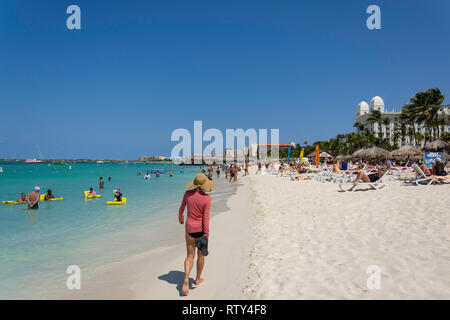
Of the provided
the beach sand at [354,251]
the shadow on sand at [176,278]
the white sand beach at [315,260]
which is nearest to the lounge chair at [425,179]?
the beach sand at [354,251]

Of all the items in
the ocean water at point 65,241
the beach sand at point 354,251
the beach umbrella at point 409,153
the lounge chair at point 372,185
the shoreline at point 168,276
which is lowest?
the ocean water at point 65,241

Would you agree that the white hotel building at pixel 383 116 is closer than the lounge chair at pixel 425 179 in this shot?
No

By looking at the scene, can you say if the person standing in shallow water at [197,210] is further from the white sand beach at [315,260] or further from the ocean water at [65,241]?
the ocean water at [65,241]

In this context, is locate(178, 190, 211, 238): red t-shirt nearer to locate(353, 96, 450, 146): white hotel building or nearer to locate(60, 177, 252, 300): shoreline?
locate(60, 177, 252, 300): shoreline

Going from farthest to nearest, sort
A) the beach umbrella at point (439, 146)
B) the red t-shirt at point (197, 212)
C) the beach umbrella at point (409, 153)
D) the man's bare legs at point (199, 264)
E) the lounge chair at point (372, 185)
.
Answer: the beach umbrella at point (409, 153)
the beach umbrella at point (439, 146)
the lounge chair at point (372, 185)
the man's bare legs at point (199, 264)
the red t-shirt at point (197, 212)

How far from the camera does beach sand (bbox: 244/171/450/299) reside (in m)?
3.29

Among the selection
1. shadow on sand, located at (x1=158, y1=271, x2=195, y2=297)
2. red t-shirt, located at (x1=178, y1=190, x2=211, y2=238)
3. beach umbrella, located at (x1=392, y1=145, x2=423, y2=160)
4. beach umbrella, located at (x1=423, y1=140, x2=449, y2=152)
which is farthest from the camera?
beach umbrella, located at (x1=392, y1=145, x2=423, y2=160)

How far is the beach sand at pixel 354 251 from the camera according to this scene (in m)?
3.29

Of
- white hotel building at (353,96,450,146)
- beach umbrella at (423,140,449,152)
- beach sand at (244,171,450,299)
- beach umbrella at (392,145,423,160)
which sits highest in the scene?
white hotel building at (353,96,450,146)

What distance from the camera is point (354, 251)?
4.50 metres

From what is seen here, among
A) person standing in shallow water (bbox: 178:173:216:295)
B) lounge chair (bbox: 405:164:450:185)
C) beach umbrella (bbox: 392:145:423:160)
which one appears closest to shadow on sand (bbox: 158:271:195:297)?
person standing in shallow water (bbox: 178:173:216:295)
